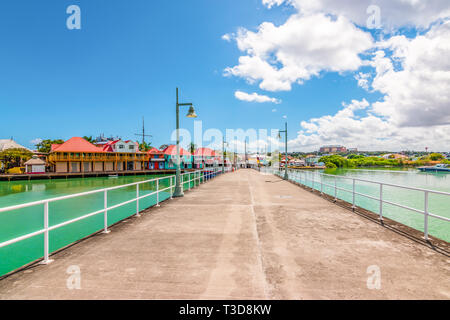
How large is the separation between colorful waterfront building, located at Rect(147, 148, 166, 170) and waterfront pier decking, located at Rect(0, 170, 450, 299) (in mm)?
61497

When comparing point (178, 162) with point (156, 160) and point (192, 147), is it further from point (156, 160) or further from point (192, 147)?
point (192, 147)

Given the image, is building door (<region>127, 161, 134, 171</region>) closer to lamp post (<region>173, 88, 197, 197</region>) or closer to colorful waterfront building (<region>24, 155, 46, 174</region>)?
colorful waterfront building (<region>24, 155, 46, 174</region>)

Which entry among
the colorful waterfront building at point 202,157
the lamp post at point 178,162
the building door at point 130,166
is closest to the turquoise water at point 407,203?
the lamp post at point 178,162

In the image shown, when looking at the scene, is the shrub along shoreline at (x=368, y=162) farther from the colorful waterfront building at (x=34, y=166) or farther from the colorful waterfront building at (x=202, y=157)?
the colorful waterfront building at (x=34, y=166)

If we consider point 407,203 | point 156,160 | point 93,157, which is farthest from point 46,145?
point 407,203

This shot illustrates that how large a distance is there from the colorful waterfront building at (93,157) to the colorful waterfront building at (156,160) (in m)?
1.48

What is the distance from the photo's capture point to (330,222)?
21.1 ft

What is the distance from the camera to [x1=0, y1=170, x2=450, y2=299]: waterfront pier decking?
296 cm

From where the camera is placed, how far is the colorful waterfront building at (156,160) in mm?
65062

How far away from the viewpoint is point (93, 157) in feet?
181

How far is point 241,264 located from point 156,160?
6488 cm
